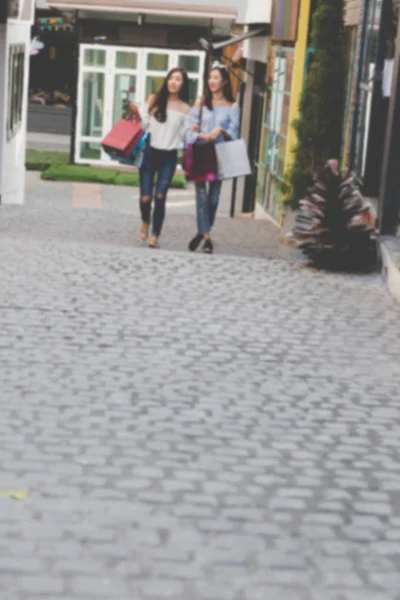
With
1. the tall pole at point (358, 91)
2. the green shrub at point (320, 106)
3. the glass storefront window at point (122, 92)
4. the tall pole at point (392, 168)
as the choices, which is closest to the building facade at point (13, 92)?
the glass storefront window at point (122, 92)

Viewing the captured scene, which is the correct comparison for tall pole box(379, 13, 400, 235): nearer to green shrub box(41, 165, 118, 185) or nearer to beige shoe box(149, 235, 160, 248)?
beige shoe box(149, 235, 160, 248)

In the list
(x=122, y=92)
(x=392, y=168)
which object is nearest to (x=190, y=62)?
(x=122, y=92)

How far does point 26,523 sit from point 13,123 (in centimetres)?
1924

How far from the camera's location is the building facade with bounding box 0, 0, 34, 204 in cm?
2141

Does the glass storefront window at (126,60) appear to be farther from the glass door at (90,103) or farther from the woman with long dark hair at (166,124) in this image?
the woman with long dark hair at (166,124)

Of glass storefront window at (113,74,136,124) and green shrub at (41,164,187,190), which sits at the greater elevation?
glass storefront window at (113,74,136,124)

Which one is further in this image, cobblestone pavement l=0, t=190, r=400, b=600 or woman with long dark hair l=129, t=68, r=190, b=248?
woman with long dark hair l=129, t=68, r=190, b=248

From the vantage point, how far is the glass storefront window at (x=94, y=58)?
31.2m

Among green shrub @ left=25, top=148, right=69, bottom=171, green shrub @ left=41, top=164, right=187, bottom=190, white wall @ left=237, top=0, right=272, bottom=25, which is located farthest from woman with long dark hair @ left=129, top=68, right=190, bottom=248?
green shrub @ left=25, top=148, right=69, bottom=171

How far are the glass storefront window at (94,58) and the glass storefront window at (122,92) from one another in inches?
18.1

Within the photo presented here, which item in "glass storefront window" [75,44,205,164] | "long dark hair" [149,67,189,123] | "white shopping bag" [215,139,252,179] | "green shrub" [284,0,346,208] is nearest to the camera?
"long dark hair" [149,67,189,123]

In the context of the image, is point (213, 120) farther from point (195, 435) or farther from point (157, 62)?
point (157, 62)

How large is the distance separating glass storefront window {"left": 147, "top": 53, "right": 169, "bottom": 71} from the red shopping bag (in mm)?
18170

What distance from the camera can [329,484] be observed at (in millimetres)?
5730
